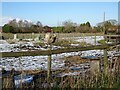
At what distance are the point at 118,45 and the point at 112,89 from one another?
2.52 meters

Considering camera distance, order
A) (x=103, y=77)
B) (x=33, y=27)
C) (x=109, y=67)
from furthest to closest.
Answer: (x=33, y=27) < (x=109, y=67) < (x=103, y=77)

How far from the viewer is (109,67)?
6277 millimetres

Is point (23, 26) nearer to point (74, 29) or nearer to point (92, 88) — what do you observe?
point (74, 29)

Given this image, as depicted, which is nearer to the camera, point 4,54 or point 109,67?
point 4,54

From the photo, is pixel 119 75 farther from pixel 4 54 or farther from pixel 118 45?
pixel 4 54

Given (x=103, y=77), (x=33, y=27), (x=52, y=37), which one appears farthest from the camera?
(x=33, y=27)

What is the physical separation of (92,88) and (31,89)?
111 centimetres

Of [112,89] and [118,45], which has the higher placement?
[118,45]

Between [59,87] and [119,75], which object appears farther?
[119,75]

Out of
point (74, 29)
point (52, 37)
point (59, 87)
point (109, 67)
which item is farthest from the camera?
point (74, 29)

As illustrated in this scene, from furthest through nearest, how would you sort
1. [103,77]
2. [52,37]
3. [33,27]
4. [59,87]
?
[33,27] < [52,37] < [103,77] < [59,87]

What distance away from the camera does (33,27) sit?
2381 inches

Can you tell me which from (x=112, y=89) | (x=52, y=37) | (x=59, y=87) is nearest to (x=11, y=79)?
(x=59, y=87)

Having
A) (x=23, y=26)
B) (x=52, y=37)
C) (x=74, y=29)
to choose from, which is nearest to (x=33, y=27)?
(x=23, y=26)
